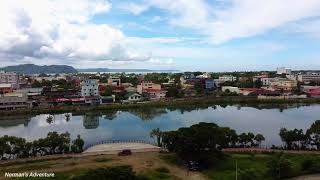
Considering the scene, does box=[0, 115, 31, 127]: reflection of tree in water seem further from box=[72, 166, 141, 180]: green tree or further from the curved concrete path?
box=[72, 166, 141, 180]: green tree

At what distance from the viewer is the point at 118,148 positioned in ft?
57.9

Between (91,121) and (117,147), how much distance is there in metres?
11.0

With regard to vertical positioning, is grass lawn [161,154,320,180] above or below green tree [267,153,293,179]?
below

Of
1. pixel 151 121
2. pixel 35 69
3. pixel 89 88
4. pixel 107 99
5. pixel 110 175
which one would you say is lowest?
pixel 151 121

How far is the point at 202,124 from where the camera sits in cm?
1538

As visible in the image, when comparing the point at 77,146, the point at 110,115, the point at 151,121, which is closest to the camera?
the point at 77,146

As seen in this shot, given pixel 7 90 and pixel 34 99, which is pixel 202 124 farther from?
pixel 7 90

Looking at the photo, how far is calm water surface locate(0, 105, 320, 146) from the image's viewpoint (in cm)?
2298

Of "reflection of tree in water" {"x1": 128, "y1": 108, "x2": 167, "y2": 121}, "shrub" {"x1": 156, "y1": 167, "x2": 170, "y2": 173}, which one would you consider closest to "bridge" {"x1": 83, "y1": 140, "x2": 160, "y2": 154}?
"shrub" {"x1": 156, "y1": 167, "x2": 170, "y2": 173}

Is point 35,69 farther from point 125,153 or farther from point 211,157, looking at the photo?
point 211,157

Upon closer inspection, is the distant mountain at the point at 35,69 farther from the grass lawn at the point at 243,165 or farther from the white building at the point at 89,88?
the grass lawn at the point at 243,165

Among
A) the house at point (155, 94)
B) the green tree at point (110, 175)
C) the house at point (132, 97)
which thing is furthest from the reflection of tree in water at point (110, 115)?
the green tree at point (110, 175)

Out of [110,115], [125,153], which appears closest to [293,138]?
[125,153]

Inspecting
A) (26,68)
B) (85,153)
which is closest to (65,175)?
(85,153)
